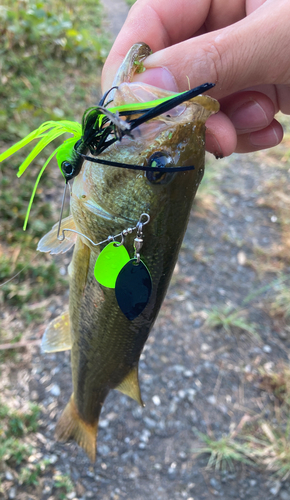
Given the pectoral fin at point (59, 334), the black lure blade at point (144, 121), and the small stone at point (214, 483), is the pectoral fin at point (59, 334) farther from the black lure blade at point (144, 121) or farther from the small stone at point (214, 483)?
the small stone at point (214, 483)

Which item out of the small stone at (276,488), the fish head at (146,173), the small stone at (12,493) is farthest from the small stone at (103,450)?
the fish head at (146,173)

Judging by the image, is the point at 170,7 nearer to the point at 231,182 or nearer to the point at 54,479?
the point at 54,479

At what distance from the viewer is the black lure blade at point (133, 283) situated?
1053mm

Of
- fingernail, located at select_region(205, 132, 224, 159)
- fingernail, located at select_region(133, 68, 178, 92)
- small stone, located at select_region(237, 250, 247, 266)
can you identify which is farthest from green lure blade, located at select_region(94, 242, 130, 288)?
small stone, located at select_region(237, 250, 247, 266)

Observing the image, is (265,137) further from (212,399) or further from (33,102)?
(33,102)

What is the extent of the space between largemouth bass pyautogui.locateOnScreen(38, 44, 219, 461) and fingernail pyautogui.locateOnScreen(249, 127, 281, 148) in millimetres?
1138

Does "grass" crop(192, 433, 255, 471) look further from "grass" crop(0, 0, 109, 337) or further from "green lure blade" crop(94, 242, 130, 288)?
"green lure blade" crop(94, 242, 130, 288)

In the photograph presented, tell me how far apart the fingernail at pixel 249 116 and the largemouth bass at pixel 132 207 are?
0.86m

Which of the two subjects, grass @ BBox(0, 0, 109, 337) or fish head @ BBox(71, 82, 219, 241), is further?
grass @ BBox(0, 0, 109, 337)

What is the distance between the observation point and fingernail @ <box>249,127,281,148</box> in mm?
2047

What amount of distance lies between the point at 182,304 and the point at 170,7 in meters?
2.60

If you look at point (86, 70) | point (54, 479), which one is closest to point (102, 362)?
point (54, 479)

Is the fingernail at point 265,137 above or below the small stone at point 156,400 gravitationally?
above

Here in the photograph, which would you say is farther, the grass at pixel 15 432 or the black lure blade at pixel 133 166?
the grass at pixel 15 432
